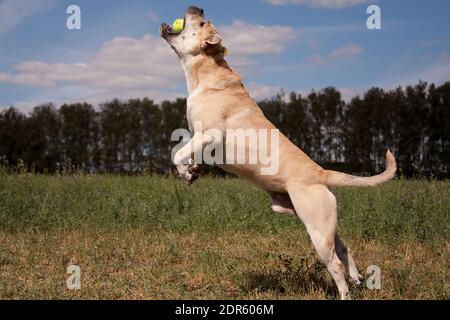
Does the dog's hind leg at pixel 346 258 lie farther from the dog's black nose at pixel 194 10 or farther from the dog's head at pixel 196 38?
the dog's black nose at pixel 194 10

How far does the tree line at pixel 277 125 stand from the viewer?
82.9 feet

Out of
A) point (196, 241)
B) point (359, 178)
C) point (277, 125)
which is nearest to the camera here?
point (359, 178)

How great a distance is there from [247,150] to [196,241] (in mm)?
3741

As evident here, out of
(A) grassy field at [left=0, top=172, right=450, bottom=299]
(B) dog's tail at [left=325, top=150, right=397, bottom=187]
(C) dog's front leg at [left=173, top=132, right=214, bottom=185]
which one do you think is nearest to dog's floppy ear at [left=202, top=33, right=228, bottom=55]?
(C) dog's front leg at [left=173, top=132, right=214, bottom=185]

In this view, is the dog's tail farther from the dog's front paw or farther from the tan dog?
the dog's front paw

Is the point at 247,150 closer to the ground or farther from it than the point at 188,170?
farther from it

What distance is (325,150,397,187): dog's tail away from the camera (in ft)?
18.5

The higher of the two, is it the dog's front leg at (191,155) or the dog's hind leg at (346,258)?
→ the dog's front leg at (191,155)

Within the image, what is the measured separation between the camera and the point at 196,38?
21.1 ft

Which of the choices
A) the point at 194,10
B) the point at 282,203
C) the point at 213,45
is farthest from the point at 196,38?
the point at 282,203

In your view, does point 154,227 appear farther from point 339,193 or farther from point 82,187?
point 339,193

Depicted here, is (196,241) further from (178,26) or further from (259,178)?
(178,26)

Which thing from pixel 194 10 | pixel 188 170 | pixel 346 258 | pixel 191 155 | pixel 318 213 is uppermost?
pixel 194 10

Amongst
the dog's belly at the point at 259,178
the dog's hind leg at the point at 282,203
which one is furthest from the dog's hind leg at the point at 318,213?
the dog's hind leg at the point at 282,203
